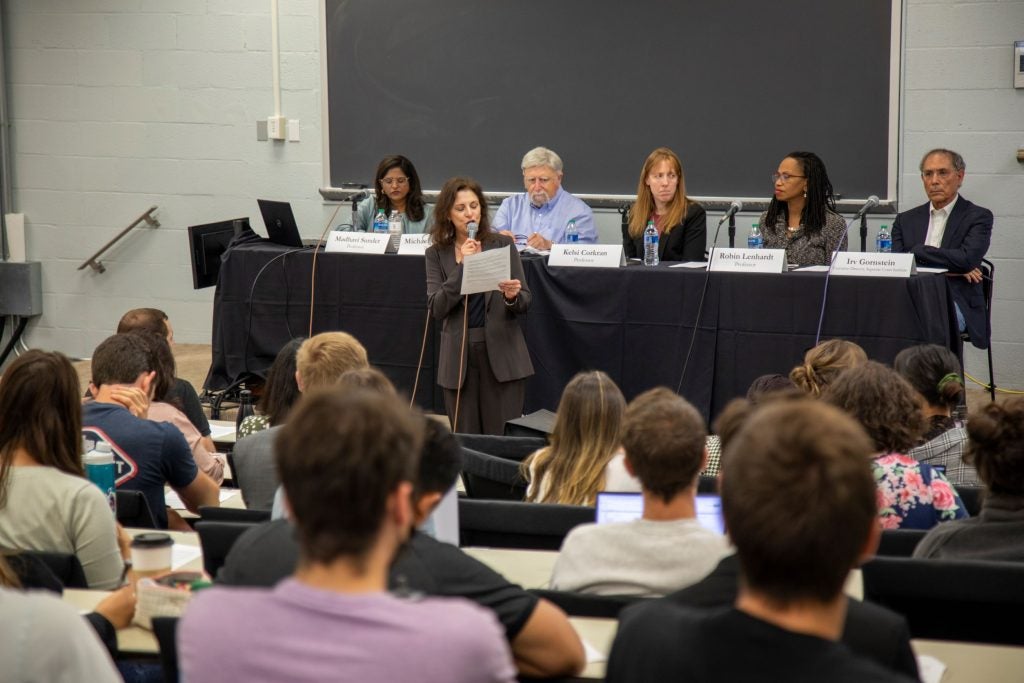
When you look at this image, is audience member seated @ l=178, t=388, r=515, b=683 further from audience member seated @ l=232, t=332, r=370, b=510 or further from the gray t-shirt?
audience member seated @ l=232, t=332, r=370, b=510

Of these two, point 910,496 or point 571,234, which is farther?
point 571,234

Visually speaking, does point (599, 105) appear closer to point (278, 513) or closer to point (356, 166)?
point (356, 166)

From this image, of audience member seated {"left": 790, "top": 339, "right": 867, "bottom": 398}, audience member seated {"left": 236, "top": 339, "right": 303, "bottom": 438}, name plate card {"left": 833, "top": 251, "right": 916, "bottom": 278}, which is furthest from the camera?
name plate card {"left": 833, "top": 251, "right": 916, "bottom": 278}

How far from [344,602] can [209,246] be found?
5607 millimetres

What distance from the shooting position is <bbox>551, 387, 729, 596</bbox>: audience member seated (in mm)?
1990

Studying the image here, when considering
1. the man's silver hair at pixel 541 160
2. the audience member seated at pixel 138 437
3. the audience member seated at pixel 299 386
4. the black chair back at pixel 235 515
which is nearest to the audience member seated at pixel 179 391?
the audience member seated at pixel 138 437

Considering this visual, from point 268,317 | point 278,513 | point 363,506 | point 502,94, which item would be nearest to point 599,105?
point 502,94

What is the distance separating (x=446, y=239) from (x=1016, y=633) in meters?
3.25

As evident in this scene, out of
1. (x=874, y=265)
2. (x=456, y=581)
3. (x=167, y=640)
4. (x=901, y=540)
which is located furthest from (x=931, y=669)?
(x=874, y=265)

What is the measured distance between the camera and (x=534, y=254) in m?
5.95

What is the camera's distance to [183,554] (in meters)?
2.64

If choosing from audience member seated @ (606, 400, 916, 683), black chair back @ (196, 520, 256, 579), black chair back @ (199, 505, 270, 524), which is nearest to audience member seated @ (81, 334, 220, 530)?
black chair back @ (199, 505, 270, 524)

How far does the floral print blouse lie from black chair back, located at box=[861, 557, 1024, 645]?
0.47m

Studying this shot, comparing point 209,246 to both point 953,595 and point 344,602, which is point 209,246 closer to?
point 953,595
